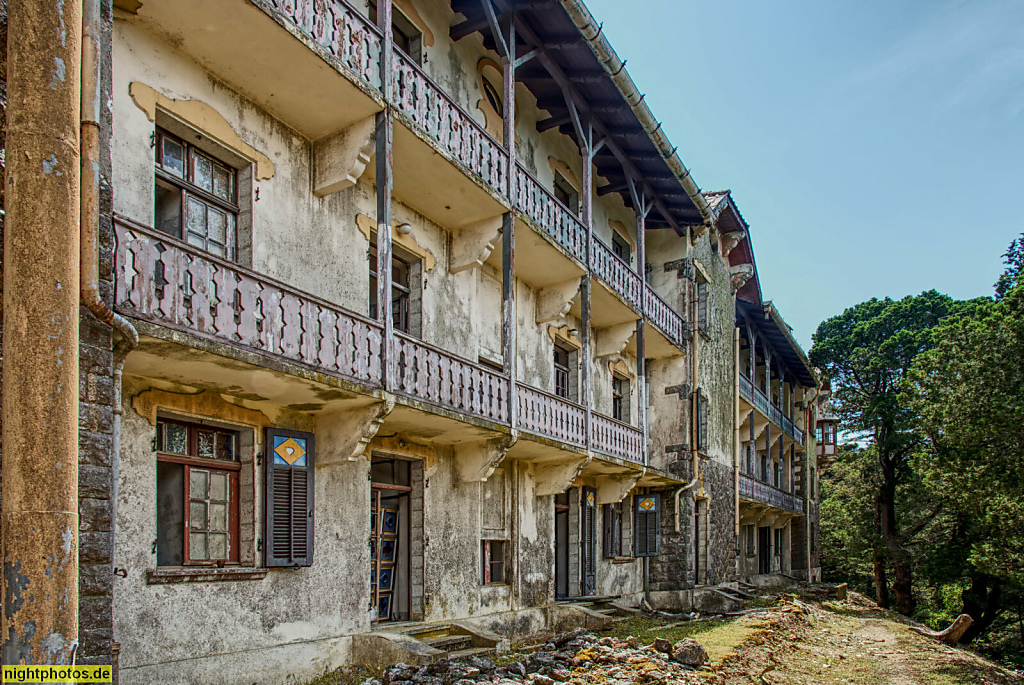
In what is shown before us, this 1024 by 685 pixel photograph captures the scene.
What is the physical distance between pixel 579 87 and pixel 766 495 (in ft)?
62.7

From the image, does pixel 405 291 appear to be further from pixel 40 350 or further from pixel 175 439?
pixel 40 350

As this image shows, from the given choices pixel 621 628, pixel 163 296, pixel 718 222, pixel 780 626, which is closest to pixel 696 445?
pixel 780 626

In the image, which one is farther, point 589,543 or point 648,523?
point 648,523

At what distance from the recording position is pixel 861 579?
4297 cm

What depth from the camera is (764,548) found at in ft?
111

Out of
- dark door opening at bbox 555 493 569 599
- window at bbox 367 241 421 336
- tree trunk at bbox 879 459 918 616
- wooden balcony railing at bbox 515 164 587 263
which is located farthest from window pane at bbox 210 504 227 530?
tree trunk at bbox 879 459 918 616

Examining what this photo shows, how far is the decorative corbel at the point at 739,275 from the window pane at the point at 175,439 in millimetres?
20765

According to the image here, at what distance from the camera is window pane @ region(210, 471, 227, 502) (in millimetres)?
8498

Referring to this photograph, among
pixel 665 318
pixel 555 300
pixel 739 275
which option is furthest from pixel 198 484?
pixel 739 275

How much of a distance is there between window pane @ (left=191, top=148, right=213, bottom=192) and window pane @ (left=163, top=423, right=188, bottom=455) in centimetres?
262

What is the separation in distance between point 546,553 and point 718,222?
14169 mm

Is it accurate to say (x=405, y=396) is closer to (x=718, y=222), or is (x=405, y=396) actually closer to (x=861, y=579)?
(x=718, y=222)

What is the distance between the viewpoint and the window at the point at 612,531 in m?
17.9

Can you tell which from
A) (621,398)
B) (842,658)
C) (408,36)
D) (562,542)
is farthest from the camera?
(621,398)
